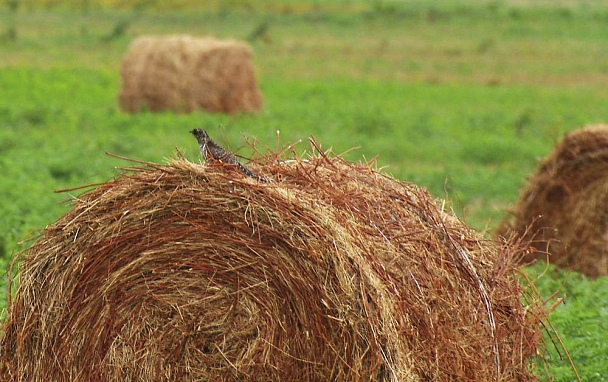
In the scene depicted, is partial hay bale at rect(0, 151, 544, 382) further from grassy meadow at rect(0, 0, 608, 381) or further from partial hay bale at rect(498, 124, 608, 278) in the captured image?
partial hay bale at rect(498, 124, 608, 278)

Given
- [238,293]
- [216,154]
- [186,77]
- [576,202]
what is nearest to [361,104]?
[186,77]

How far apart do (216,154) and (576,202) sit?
4979mm

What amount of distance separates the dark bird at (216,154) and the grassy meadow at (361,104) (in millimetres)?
521

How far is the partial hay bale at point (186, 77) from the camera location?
1833 centimetres

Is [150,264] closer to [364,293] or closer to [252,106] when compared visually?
[364,293]

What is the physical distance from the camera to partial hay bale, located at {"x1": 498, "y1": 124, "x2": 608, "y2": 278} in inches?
347

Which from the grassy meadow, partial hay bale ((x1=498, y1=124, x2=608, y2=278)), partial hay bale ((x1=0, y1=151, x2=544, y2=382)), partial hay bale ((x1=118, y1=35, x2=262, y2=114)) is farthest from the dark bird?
partial hay bale ((x1=118, y1=35, x2=262, y2=114))

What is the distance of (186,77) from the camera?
18.5 meters

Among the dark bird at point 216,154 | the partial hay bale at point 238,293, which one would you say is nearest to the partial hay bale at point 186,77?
the dark bird at point 216,154

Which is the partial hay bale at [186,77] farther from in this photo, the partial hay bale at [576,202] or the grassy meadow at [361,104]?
the partial hay bale at [576,202]

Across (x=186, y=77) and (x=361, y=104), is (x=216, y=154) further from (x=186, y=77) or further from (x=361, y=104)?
(x=361, y=104)

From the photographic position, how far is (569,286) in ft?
24.5

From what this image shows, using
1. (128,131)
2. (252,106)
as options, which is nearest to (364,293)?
(128,131)

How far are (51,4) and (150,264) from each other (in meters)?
47.0
